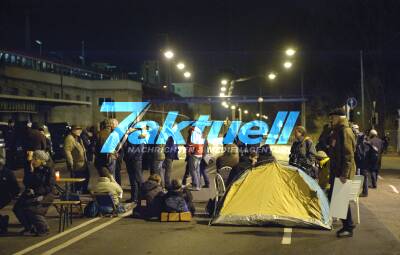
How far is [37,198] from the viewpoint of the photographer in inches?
364

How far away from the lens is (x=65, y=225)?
10102 mm

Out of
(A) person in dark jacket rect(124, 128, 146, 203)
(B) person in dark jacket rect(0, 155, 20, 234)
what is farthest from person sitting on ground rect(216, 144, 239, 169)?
(B) person in dark jacket rect(0, 155, 20, 234)

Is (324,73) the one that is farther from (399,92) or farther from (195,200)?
(195,200)

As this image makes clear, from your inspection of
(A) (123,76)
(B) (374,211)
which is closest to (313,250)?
(B) (374,211)

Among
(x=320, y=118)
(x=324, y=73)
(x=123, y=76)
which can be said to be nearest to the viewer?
(x=324, y=73)

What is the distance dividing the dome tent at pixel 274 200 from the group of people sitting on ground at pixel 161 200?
2.55 ft

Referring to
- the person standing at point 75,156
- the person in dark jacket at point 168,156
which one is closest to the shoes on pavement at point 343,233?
the person in dark jacket at point 168,156

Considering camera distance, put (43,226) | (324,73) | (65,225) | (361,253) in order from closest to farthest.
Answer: (361,253)
(43,226)
(65,225)
(324,73)

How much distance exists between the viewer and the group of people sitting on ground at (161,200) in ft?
34.3

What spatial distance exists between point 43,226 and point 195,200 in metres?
4.72

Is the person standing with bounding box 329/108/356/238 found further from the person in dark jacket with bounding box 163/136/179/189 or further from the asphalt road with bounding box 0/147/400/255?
the person in dark jacket with bounding box 163/136/179/189

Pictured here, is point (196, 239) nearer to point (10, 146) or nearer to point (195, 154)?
point (195, 154)

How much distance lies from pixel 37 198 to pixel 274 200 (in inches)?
160

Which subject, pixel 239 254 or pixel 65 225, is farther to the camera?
pixel 65 225
